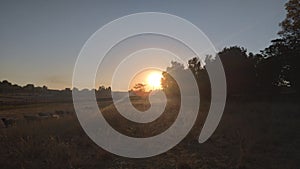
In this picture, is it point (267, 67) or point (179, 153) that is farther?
point (267, 67)

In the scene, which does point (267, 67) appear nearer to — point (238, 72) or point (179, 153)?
point (238, 72)

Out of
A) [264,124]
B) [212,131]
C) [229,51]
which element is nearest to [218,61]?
[229,51]

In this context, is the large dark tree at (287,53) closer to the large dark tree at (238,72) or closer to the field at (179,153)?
the large dark tree at (238,72)

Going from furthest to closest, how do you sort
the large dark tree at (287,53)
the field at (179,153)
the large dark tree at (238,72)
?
1. the large dark tree at (238,72)
2. the large dark tree at (287,53)
3. the field at (179,153)

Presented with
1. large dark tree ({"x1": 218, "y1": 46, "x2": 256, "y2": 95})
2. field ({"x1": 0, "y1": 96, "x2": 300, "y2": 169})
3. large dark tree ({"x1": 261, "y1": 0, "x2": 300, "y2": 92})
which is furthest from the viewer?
large dark tree ({"x1": 218, "y1": 46, "x2": 256, "y2": 95})

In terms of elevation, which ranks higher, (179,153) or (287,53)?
(287,53)

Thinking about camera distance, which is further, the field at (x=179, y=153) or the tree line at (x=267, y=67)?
the tree line at (x=267, y=67)

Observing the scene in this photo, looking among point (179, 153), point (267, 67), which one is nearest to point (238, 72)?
point (267, 67)

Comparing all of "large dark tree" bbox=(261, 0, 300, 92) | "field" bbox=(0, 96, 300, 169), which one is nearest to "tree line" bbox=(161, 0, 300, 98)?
"large dark tree" bbox=(261, 0, 300, 92)

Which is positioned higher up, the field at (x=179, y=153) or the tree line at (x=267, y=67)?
the tree line at (x=267, y=67)

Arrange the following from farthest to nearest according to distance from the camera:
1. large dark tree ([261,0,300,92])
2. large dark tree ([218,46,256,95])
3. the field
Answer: large dark tree ([218,46,256,95]) → large dark tree ([261,0,300,92]) → the field

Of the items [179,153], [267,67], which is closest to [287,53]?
[267,67]

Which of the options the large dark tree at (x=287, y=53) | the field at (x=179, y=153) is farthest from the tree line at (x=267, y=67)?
the field at (x=179, y=153)

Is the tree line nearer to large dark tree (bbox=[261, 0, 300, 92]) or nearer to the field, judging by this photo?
large dark tree (bbox=[261, 0, 300, 92])
